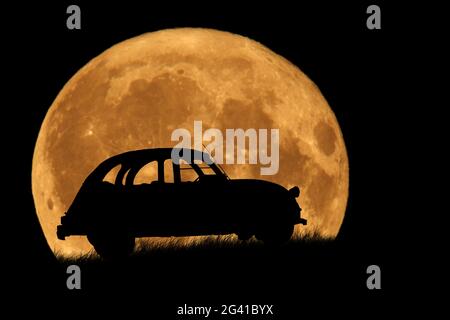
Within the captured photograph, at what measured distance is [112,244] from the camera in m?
14.1

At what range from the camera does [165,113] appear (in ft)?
49.8

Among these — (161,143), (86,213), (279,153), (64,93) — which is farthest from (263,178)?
(64,93)

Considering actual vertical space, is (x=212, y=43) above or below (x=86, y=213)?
above

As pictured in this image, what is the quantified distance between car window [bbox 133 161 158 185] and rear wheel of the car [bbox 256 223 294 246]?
183cm

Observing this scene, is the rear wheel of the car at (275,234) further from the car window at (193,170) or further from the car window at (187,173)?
the car window at (187,173)

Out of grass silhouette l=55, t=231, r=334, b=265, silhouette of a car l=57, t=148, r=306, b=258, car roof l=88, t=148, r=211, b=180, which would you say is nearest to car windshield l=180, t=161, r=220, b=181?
silhouette of a car l=57, t=148, r=306, b=258

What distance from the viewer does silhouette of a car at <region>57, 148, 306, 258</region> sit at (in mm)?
13930

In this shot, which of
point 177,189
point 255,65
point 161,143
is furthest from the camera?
point 255,65

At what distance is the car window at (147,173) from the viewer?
1505 cm

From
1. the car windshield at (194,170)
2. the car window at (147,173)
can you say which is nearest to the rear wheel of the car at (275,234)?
the car windshield at (194,170)

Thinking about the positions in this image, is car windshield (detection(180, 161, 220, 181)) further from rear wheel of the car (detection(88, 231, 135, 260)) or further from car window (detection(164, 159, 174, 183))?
rear wheel of the car (detection(88, 231, 135, 260))

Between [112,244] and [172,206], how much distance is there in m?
1.01

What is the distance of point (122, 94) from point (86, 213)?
231 cm

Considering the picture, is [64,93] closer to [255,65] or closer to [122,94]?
[122,94]
